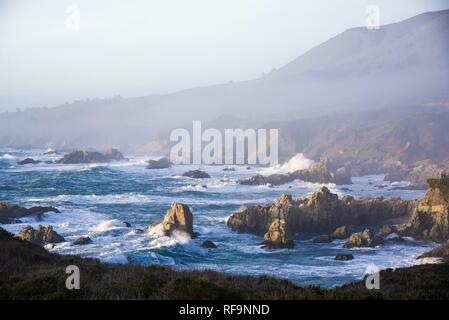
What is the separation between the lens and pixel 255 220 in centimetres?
5931

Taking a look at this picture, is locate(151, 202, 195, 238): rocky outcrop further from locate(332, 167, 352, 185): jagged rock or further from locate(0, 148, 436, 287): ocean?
locate(332, 167, 352, 185): jagged rock

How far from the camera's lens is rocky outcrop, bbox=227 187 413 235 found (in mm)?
59156

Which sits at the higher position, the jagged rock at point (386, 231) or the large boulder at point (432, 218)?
the large boulder at point (432, 218)

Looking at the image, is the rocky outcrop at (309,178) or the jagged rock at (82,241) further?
the rocky outcrop at (309,178)

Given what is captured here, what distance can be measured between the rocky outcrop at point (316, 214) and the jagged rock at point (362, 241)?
7825mm

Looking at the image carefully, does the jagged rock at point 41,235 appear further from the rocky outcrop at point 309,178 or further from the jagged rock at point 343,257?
the rocky outcrop at point 309,178

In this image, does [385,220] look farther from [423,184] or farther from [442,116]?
[442,116]

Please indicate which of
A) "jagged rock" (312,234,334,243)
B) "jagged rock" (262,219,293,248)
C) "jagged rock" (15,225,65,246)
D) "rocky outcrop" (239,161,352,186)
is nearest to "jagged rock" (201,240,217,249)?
"jagged rock" (262,219,293,248)

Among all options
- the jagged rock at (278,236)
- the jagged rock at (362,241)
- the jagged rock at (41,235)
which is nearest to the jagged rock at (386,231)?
the jagged rock at (362,241)

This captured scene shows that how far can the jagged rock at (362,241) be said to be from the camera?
5150 cm

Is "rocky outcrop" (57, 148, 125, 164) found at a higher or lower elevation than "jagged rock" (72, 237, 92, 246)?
higher

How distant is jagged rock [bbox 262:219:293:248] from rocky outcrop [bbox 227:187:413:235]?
4132 millimetres

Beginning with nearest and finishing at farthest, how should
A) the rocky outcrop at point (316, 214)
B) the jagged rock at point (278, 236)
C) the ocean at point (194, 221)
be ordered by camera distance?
1. the ocean at point (194, 221)
2. the jagged rock at point (278, 236)
3. the rocky outcrop at point (316, 214)
